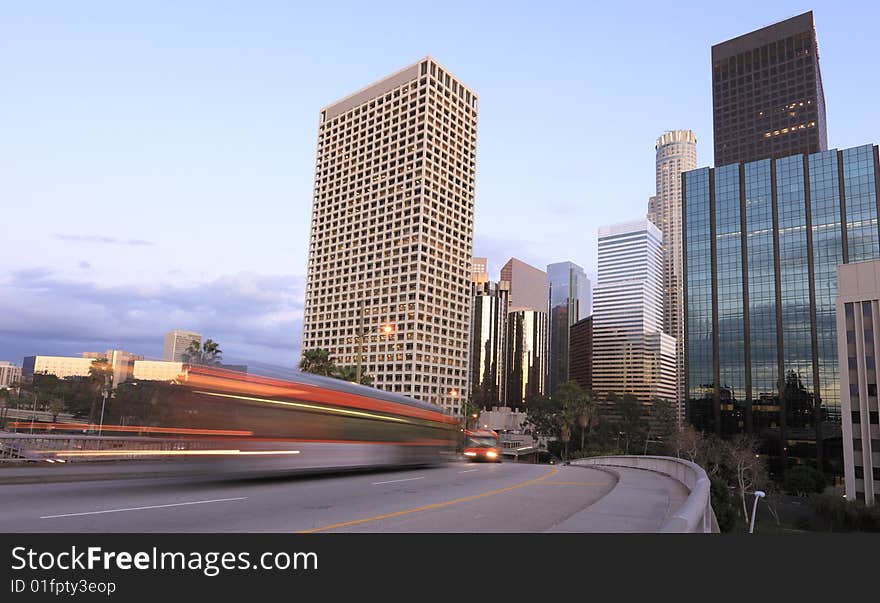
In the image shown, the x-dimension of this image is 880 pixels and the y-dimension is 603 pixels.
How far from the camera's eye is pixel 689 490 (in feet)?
55.6

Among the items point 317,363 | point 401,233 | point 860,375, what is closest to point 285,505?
point 317,363

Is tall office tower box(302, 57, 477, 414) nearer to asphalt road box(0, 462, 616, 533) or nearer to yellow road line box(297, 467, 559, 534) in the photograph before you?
asphalt road box(0, 462, 616, 533)

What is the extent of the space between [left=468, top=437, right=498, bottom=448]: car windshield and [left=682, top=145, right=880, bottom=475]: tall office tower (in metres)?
89.7

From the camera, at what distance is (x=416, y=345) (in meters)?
158

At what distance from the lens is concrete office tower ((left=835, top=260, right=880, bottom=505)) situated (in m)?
71.2

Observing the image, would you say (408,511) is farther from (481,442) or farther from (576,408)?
(576,408)

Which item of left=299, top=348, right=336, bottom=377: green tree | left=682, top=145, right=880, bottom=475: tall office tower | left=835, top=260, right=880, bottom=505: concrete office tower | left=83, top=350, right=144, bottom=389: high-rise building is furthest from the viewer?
left=682, top=145, right=880, bottom=475: tall office tower

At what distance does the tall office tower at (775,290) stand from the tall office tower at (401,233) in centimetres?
6386

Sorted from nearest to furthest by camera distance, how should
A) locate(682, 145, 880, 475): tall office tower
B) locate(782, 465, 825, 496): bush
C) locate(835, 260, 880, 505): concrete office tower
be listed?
locate(835, 260, 880, 505): concrete office tower
locate(782, 465, 825, 496): bush
locate(682, 145, 880, 475): tall office tower

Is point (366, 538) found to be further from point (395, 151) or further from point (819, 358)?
point (395, 151)

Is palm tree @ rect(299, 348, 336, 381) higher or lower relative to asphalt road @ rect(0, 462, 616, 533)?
higher

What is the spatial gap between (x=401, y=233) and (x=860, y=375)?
376ft

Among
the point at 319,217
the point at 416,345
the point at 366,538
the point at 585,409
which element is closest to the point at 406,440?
the point at 366,538

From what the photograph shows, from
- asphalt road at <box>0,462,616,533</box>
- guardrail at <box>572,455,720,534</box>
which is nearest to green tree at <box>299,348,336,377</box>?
guardrail at <box>572,455,720,534</box>
